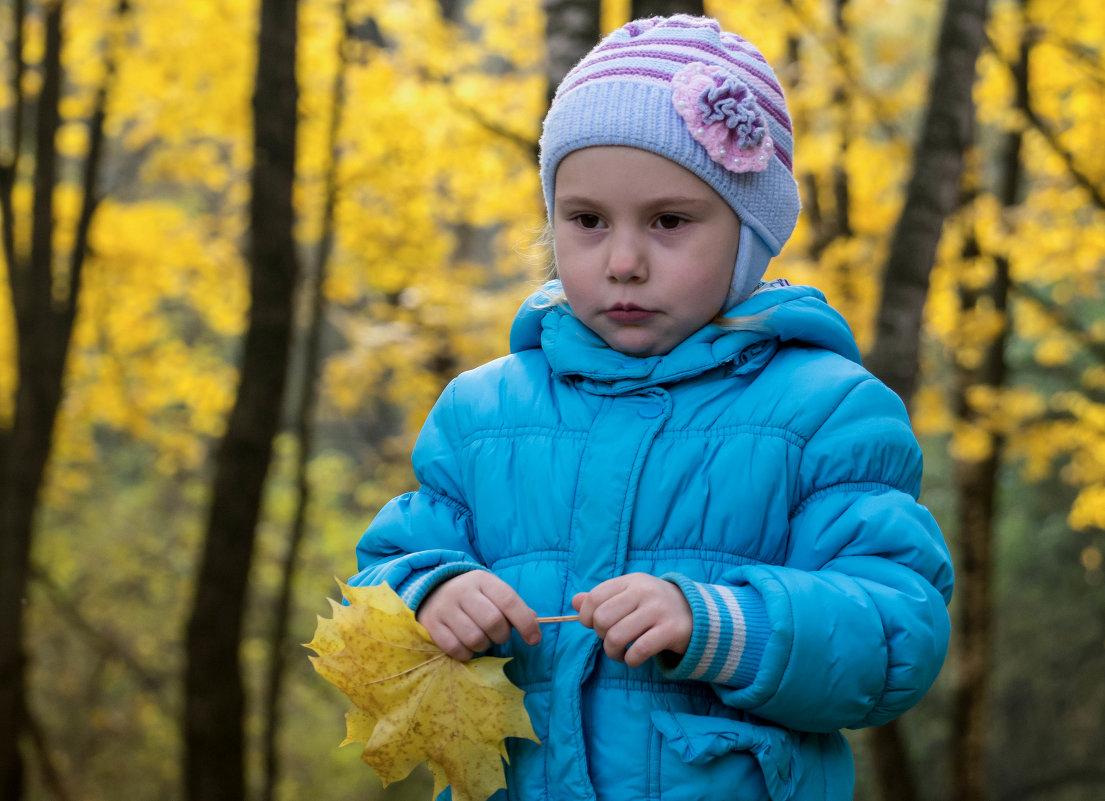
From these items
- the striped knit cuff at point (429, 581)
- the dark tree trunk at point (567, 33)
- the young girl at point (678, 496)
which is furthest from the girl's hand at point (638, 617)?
the dark tree trunk at point (567, 33)

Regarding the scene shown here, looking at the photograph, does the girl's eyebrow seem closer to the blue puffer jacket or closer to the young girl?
the young girl

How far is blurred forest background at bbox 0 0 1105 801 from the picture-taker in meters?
4.89

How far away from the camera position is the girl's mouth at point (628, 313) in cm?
157

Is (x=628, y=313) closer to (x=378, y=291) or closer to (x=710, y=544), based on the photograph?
(x=710, y=544)

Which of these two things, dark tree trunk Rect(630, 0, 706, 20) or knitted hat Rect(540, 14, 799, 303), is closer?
knitted hat Rect(540, 14, 799, 303)

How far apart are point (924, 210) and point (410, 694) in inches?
122

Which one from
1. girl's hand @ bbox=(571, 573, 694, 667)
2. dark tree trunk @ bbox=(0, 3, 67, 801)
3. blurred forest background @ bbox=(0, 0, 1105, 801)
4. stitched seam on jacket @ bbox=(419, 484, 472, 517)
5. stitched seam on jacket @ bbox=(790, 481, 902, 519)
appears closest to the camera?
girl's hand @ bbox=(571, 573, 694, 667)

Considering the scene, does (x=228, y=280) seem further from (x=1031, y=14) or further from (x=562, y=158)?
(x=562, y=158)

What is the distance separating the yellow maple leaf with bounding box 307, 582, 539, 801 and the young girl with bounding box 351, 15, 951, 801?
0.15 feet

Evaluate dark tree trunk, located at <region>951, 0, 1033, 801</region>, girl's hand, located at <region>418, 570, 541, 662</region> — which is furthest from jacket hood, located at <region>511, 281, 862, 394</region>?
dark tree trunk, located at <region>951, 0, 1033, 801</region>

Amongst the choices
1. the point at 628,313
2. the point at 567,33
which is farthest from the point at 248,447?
the point at 628,313

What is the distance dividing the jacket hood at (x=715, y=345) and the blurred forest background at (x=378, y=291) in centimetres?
49

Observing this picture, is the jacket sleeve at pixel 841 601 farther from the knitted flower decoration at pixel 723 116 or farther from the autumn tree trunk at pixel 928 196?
the autumn tree trunk at pixel 928 196

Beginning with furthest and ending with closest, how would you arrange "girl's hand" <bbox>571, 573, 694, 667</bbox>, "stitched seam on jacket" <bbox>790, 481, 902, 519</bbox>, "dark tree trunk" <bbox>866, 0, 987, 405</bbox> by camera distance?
1. "dark tree trunk" <bbox>866, 0, 987, 405</bbox>
2. "stitched seam on jacket" <bbox>790, 481, 902, 519</bbox>
3. "girl's hand" <bbox>571, 573, 694, 667</bbox>
